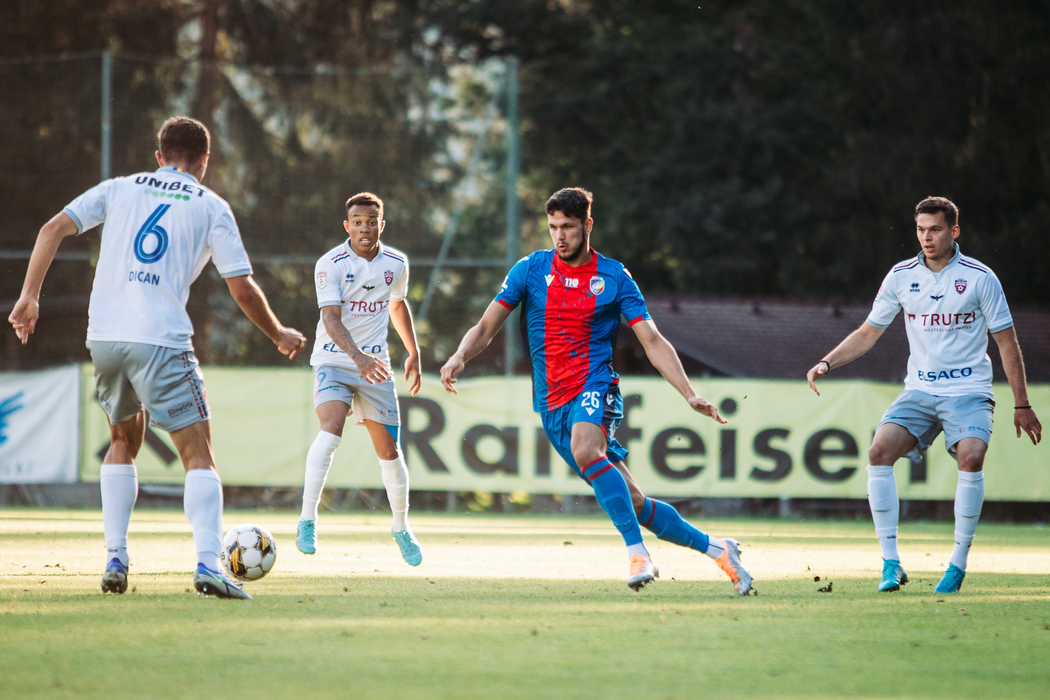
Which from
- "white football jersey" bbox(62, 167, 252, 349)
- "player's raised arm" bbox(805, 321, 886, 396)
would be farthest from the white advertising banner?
"player's raised arm" bbox(805, 321, 886, 396)

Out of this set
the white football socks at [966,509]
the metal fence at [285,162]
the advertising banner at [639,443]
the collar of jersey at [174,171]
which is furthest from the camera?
the metal fence at [285,162]

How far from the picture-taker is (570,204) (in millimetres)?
6852

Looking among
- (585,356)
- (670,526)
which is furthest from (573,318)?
(670,526)

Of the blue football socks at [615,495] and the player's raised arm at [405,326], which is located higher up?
the player's raised arm at [405,326]

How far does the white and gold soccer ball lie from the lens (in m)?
7.01

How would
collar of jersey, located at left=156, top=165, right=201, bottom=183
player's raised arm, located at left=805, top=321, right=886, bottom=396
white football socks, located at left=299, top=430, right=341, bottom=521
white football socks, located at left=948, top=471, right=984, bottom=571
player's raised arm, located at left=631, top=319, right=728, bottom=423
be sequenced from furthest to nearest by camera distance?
white football socks, located at left=299, top=430, right=341, bottom=521
player's raised arm, located at left=805, top=321, right=886, bottom=396
white football socks, located at left=948, top=471, right=984, bottom=571
player's raised arm, located at left=631, top=319, right=728, bottom=423
collar of jersey, located at left=156, top=165, right=201, bottom=183

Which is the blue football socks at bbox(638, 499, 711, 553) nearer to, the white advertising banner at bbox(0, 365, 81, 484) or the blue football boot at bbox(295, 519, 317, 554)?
the blue football boot at bbox(295, 519, 317, 554)

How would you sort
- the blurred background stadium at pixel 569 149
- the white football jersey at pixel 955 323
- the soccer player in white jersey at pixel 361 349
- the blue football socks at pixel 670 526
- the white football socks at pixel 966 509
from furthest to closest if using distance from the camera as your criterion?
the blurred background stadium at pixel 569 149 < the soccer player in white jersey at pixel 361 349 < the white football jersey at pixel 955 323 < the white football socks at pixel 966 509 < the blue football socks at pixel 670 526

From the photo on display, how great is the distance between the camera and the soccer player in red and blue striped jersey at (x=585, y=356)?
687 cm

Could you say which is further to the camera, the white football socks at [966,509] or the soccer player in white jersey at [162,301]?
the white football socks at [966,509]

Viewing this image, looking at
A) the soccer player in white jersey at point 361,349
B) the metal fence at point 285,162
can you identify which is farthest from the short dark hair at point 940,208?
the metal fence at point 285,162

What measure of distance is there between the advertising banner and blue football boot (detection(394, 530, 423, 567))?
806 centimetres

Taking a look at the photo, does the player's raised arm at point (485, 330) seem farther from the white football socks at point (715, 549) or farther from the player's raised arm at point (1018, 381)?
the player's raised arm at point (1018, 381)

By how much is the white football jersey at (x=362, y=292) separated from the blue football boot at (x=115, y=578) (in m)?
2.83
